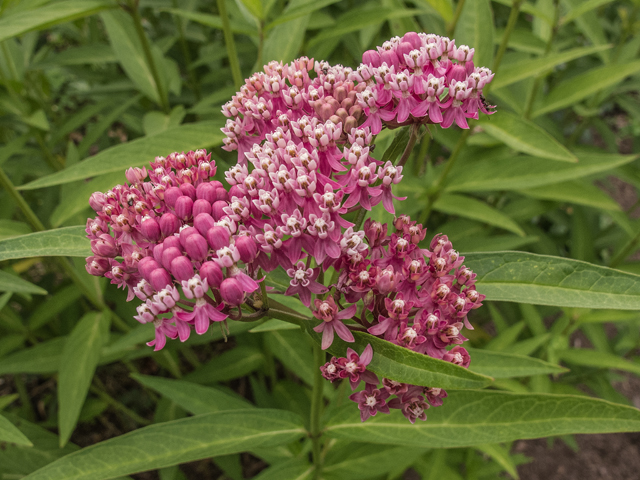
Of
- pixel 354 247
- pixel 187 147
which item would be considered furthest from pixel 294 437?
pixel 187 147

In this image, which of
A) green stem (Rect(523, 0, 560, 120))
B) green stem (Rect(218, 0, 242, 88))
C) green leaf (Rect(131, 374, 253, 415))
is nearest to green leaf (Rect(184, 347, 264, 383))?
green leaf (Rect(131, 374, 253, 415))

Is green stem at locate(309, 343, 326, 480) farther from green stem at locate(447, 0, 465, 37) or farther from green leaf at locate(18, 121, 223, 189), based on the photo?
green stem at locate(447, 0, 465, 37)

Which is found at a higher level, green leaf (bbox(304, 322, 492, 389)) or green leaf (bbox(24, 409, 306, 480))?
green leaf (bbox(304, 322, 492, 389))

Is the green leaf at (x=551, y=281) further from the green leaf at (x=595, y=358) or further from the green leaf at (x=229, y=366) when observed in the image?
the green leaf at (x=229, y=366)

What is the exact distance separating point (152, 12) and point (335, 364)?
4.13 metres

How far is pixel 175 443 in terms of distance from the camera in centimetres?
165

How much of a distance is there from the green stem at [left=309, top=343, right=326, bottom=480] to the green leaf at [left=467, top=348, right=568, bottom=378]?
606mm

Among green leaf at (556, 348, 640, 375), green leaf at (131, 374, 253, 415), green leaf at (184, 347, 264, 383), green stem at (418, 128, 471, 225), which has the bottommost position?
green leaf at (184, 347, 264, 383)

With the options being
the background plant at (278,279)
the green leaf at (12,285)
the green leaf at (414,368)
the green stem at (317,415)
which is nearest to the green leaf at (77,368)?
the background plant at (278,279)

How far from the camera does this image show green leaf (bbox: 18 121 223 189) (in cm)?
187

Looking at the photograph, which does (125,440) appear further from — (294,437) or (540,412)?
(540,412)

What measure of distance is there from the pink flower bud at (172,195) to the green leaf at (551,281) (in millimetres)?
914

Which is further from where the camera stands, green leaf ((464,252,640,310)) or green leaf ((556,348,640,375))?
green leaf ((556,348,640,375))

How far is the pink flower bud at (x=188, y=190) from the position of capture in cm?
143
